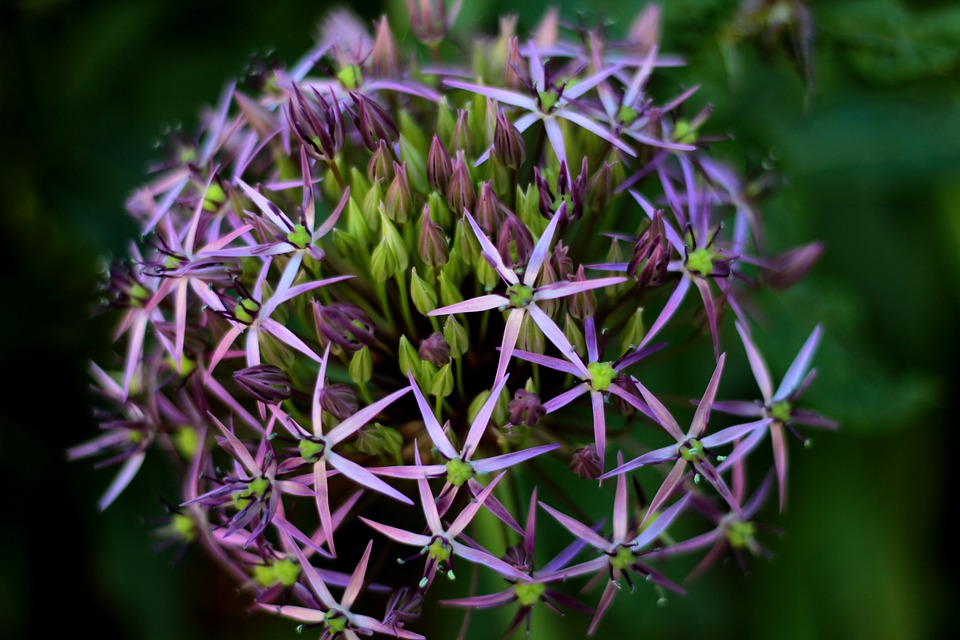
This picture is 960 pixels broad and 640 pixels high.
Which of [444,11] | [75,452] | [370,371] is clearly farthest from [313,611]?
[444,11]

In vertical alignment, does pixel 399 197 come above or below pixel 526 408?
above

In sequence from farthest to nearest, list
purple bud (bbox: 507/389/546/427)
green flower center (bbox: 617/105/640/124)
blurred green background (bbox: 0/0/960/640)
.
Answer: blurred green background (bbox: 0/0/960/640)
green flower center (bbox: 617/105/640/124)
purple bud (bbox: 507/389/546/427)

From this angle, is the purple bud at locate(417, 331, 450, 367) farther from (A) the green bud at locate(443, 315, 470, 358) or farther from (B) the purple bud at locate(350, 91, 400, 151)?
(B) the purple bud at locate(350, 91, 400, 151)

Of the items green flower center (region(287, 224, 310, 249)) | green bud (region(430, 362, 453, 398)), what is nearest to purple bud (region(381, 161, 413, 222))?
green flower center (region(287, 224, 310, 249))

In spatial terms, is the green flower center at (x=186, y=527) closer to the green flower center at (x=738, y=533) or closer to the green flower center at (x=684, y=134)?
the green flower center at (x=738, y=533)

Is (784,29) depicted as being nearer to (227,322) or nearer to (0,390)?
(227,322)

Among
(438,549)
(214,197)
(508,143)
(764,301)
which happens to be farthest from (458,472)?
(764,301)

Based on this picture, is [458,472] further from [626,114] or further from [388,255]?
[626,114]

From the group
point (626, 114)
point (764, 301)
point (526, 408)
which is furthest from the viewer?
point (764, 301)
